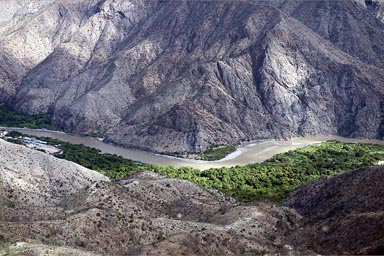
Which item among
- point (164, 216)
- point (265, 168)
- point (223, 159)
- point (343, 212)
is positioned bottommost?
point (223, 159)

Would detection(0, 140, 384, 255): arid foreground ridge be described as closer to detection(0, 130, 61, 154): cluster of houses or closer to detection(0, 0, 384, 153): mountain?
detection(0, 130, 61, 154): cluster of houses

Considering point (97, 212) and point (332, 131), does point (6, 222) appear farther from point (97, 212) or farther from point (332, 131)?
point (332, 131)

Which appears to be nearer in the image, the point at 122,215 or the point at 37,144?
the point at 122,215

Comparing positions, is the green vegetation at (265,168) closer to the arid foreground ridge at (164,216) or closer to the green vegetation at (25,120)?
the arid foreground ridge at (164,216)

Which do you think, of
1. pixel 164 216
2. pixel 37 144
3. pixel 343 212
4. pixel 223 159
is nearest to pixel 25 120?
pixel 37 144

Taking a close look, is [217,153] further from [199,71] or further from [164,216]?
[164,216]

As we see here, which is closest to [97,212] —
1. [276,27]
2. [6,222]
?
[6,222]
